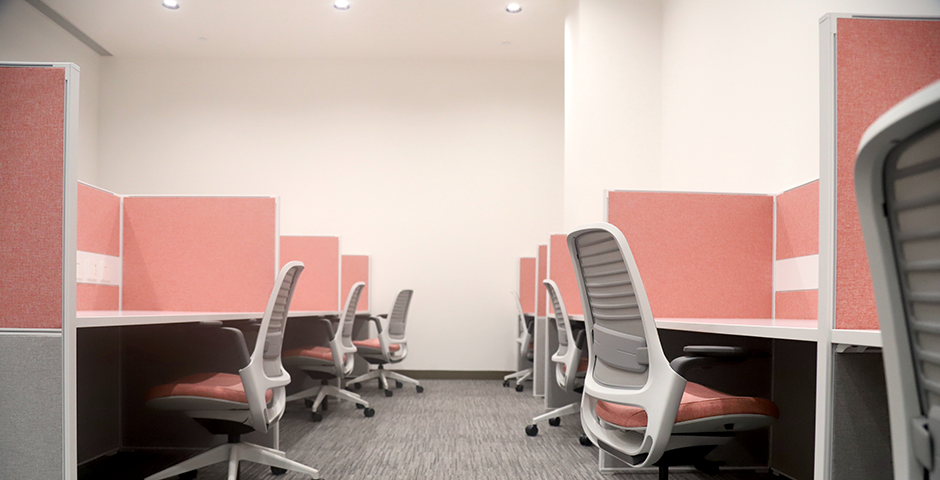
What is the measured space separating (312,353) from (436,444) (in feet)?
3.36

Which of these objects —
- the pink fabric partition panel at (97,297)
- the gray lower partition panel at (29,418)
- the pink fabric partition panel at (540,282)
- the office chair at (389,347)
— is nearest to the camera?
the gray lower partition panel at (29,418)

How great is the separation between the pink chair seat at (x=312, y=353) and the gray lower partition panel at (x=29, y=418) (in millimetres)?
2196

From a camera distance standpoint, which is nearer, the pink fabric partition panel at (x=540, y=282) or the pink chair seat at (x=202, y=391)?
the pink chair seat at (x=202, y=391)

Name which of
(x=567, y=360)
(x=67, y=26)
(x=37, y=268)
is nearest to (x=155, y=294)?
(x=37, y=268)

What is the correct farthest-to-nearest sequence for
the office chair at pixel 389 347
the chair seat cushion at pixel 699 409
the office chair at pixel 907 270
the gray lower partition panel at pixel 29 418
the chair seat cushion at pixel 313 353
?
the office chair at pixel 389 347
the chair seat cushion at pixel 313 353
the chair seat cushion at pixel 699 409
the gray lower partition panel at pixel 29 418
the office chair at pixel 907 270

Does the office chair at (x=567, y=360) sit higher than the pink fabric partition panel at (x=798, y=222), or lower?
lower

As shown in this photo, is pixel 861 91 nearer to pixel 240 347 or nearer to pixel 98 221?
pixel 240 347

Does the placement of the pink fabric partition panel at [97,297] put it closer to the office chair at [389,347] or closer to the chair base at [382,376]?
the office chair at [389,347]

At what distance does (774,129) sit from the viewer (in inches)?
109

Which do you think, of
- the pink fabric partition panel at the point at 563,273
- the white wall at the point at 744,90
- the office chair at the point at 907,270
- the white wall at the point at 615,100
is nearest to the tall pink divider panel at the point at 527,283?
the white wall at the point at 615,100

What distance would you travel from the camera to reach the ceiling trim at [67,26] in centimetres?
474

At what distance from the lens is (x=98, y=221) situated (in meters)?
2.42

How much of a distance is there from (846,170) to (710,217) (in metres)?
1.42

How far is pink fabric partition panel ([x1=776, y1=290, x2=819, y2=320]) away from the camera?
2113 mm
